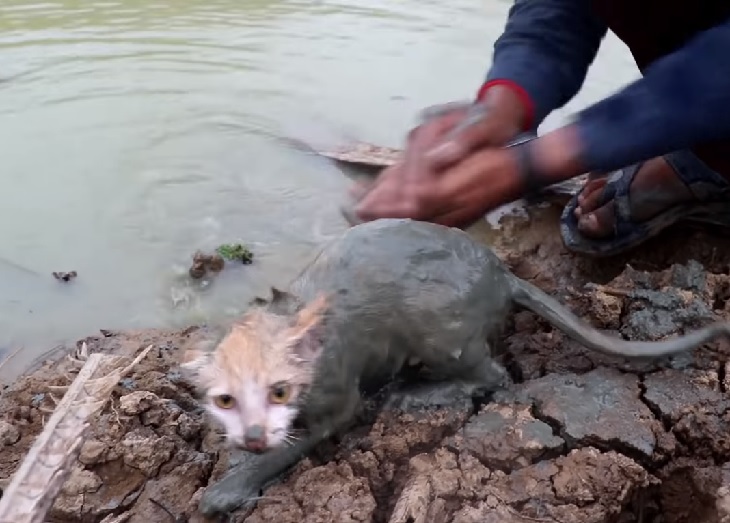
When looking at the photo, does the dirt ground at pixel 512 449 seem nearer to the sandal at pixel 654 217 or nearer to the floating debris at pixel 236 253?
the sandal at pixel 654 217

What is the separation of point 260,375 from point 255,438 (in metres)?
0.17

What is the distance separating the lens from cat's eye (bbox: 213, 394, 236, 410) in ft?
7.51

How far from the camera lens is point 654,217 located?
3.78m

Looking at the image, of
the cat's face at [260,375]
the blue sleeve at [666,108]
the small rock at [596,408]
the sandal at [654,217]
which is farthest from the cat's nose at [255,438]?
the sandal at [654,217]

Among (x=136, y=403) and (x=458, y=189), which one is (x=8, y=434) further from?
(x=458, y=189)

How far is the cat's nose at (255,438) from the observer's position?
2.24m

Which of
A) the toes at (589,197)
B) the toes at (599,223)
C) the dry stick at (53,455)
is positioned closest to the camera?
the dry stick at (53,455)

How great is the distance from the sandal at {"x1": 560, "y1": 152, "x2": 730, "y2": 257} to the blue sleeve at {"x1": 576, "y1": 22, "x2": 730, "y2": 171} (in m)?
1.14

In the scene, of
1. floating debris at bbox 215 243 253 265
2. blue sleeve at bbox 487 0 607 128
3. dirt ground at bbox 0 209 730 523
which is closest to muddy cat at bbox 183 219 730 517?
dirt ground at bbox 0 209 730 523

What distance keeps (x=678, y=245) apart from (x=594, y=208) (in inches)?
16.6

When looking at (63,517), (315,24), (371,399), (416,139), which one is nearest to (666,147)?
(416,139)

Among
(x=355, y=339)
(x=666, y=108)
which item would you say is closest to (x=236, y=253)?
(x=355, y=339)

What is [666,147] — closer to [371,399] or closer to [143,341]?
[371,399]

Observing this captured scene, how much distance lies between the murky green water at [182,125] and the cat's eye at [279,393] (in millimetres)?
1893
